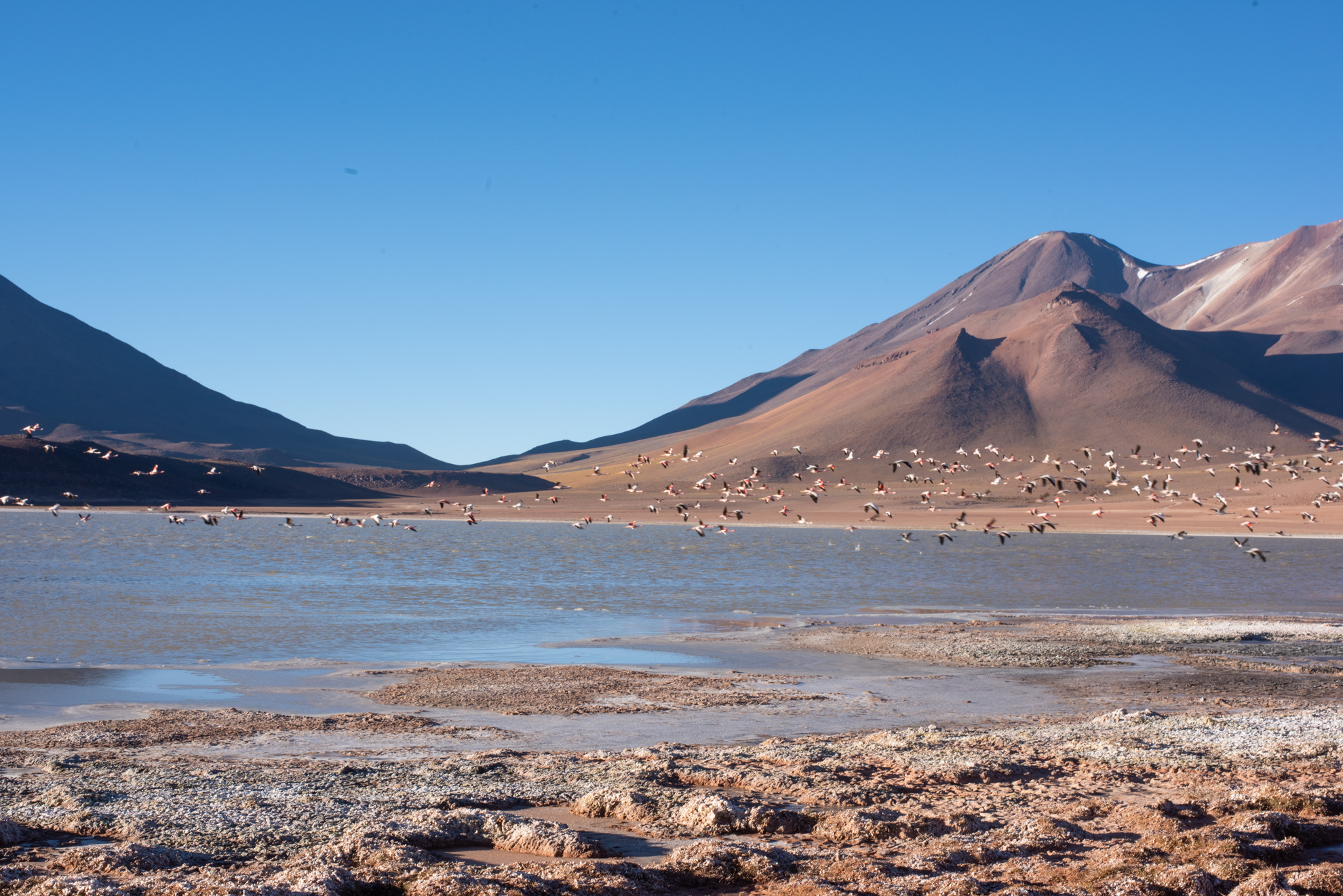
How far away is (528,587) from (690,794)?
27603 millimetres

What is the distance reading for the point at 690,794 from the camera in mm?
9453

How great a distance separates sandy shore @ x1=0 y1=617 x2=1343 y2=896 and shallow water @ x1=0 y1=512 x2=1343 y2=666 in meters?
6.76

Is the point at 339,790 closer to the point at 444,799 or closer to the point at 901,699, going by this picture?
the point at 444,799

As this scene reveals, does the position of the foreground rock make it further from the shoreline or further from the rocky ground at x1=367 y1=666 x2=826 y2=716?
the shoreline

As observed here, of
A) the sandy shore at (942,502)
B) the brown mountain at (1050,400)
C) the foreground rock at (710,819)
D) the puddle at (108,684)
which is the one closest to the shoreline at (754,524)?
the sandy shore at (942,502)

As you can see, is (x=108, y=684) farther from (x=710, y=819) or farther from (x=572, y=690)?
(x=710, y=819)

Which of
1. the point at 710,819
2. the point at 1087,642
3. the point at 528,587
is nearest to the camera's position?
the point at 710,819

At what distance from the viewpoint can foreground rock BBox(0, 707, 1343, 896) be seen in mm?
7273

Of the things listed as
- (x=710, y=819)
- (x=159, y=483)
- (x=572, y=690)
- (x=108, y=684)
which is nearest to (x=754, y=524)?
(x=159, y=483)

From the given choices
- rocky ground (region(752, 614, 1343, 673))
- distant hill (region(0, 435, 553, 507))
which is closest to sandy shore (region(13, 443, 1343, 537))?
distant hill (region(0, 435, 553, 507))

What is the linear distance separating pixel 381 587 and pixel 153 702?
21016 mm

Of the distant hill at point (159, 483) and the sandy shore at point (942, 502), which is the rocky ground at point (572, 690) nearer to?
the sandy shore at point (942, 502)

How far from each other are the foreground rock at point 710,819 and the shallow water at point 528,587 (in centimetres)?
979

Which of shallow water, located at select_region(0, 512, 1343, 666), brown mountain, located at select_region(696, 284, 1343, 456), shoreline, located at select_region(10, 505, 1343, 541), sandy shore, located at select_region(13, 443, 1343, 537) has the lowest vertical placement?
shallow water, located at select_region(0, 512, 1343, 666)
